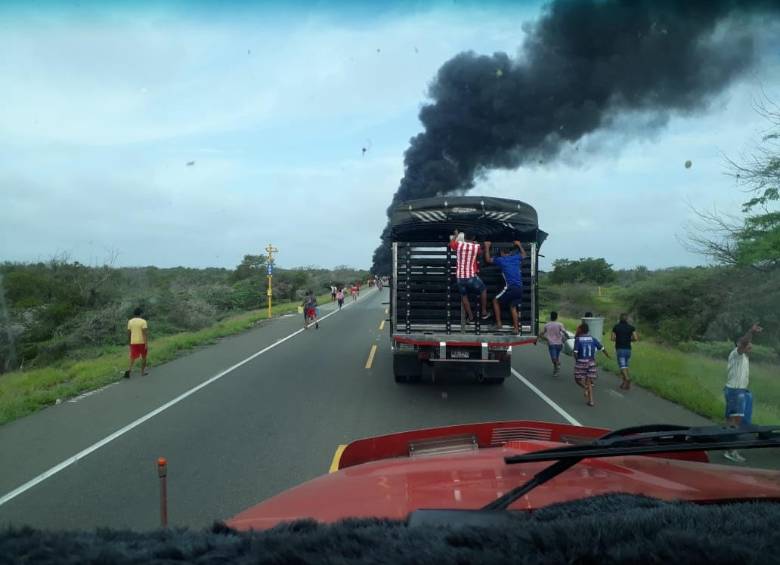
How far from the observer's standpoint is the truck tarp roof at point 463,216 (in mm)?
9898

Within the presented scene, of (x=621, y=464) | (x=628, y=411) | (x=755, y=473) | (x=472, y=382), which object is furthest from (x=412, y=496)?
(x=472, y=382)

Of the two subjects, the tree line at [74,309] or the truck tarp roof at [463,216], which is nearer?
the truck tarp roof at [463,216]

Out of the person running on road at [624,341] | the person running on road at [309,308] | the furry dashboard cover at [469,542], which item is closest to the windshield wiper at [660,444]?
the furry dashboard cover at [469,542]

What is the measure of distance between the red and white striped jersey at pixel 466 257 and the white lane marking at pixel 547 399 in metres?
2.34

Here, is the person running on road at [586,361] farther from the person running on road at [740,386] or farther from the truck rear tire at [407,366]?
the truck rear tire at [407,366]

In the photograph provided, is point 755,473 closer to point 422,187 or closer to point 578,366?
point 578,366

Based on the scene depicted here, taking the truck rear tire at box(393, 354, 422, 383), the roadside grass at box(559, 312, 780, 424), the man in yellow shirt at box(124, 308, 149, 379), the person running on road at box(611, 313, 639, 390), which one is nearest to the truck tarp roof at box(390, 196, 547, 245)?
the truck rear tire at box(393, 354, 422, 383)

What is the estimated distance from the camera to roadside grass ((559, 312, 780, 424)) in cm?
932

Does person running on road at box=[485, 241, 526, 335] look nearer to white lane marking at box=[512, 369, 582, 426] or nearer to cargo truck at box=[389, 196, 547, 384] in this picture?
cargo truck at box=[389, 196, 547, 384]

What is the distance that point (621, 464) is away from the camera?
267 centimetres

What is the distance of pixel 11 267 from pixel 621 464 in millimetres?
30826

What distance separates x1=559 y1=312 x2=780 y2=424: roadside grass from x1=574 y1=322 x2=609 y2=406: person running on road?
1.48 metres

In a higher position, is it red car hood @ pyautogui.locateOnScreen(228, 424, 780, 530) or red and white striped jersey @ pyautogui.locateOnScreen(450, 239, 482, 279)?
red and white striped jersey @ pyautogui.locateOnScreen(450, 239, 482, 279)

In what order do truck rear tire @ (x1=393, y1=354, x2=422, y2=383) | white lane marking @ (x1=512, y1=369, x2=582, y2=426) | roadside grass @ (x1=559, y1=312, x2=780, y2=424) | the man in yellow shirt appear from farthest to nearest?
the man in yellow shirt, truck rear tire @ (x1=393, y1=354, x2=422, y2=383), roadside grass @ (x1=559, y1=312, x2=780, y2=424), white lane marking @ (x1=512, y1=369, x2=582, y2=426)
